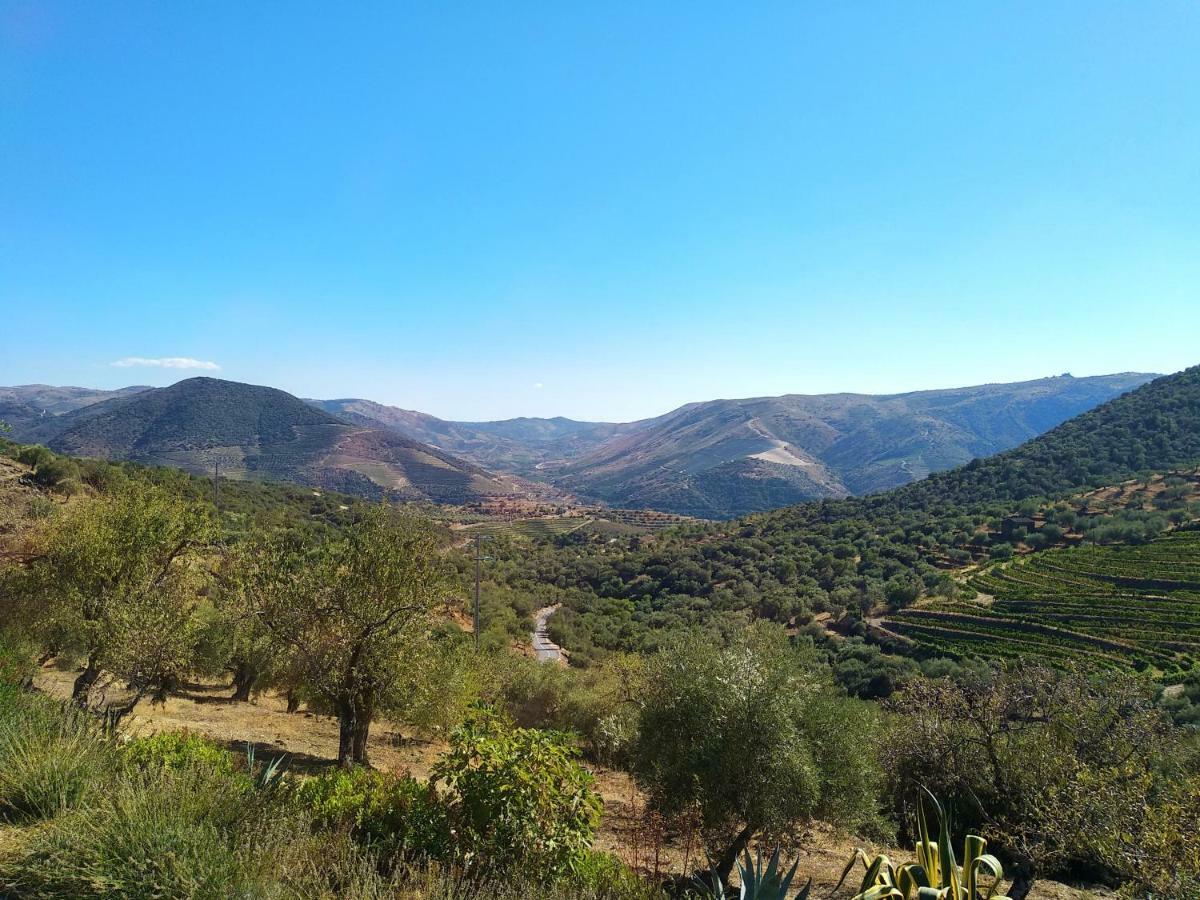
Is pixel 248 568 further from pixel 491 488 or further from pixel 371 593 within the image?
pixel 491 488

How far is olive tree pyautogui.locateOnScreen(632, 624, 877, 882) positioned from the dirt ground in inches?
36.6

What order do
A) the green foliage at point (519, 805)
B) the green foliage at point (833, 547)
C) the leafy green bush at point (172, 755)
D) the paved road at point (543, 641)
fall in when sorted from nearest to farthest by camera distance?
the green foliage at point (519, 805)
the leafy green bush at point (172, 755)
the paved road at point (543, 641)
the green foliage at point (833, 547)

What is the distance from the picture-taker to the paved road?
1727 inches

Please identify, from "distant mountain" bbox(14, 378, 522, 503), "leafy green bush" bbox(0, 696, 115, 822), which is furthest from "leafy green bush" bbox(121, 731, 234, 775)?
"distant mountain" bbox(14, 378, 522, 503)

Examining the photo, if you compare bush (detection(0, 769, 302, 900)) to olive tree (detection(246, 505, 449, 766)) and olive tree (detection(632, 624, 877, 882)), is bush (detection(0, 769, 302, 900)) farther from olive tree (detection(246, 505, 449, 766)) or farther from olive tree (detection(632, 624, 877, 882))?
olive tree (detection(632, 624, 877, 882))

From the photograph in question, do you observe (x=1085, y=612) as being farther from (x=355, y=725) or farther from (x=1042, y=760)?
(x=355, y=725)

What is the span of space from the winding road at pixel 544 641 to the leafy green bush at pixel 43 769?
1263 inches

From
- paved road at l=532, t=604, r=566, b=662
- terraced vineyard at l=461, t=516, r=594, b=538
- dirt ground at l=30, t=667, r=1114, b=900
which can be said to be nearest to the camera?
dirt ground at l=30, t=667, r=1114, b=900

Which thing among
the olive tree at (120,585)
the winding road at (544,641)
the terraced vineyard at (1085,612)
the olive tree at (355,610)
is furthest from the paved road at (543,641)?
the terraced vineyard at (1085,612)

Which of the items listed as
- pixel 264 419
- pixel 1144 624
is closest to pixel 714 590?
pixel 1144 624

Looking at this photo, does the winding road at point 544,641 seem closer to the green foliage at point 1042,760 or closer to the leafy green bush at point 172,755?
the green foliage at point 1042,760

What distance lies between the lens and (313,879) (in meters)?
5.64

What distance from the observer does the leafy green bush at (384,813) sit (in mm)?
7133

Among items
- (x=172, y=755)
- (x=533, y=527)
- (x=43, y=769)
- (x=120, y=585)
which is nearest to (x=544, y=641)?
(x=120, y=585)
